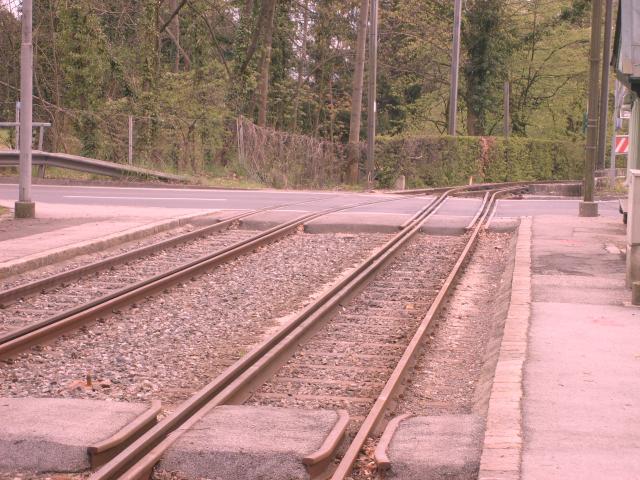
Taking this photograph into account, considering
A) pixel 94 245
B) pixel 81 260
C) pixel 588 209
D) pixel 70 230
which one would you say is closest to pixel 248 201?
pixel 588 209

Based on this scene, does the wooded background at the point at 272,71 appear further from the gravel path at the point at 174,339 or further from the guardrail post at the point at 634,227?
the guardrail post at the point at 634,227

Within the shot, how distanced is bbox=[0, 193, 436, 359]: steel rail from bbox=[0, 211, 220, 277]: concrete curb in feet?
5.71

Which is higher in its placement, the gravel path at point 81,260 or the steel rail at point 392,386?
the gravel path at point 81,260

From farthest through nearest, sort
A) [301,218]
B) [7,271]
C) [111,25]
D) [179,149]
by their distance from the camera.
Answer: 1. [111,25]
2. [179,149]
3. [301,218]
4. [7,271]

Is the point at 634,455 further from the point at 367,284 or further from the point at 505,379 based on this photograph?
the point at 367,284

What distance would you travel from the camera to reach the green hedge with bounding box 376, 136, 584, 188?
41188mm

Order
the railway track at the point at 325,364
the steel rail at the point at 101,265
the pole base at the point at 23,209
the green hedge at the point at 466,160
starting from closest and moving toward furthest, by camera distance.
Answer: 1. the railway track at the point at 325,364
2. the steel rail at the point at 101,265
3. the pole base at the point at 23,209
4. the green hedge at the point at 466,160

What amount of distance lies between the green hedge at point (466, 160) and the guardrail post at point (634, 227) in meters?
28.3

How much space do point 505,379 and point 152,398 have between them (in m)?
2.57

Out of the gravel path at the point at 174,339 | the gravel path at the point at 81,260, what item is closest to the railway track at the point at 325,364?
the gravel path at the point at 174,339

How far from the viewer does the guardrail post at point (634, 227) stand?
11.6 meters

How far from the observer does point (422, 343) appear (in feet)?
32.5

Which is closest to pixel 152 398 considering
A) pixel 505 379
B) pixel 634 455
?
pixel 505 379

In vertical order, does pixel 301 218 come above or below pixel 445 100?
below
